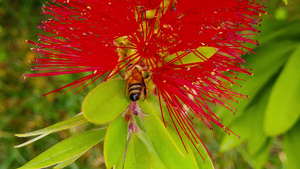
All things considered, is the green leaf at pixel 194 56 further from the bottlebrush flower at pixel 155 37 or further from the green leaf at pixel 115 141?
the green leaf at pixel 115 141

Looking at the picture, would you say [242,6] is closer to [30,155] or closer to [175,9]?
[175,9]

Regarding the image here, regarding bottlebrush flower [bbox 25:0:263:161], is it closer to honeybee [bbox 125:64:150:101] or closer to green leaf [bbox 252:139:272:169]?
honeybee [bbox 125:64:150:101]

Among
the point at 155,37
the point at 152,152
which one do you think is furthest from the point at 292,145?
the point at 155,37

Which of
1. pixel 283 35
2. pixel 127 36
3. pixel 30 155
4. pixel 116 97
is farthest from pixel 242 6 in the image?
pixel 30 155

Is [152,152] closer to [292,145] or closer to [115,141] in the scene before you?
[115,141]

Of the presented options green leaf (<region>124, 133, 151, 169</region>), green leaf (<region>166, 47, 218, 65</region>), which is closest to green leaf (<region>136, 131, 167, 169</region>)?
green leaf (<region>124, 133, 151, 169</region>)

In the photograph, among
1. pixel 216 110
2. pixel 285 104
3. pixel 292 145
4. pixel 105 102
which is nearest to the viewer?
pixel 105 102

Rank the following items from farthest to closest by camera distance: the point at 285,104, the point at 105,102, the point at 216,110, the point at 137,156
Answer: the point at 216,110, the point at 285,104, the point at 137,156, the point at 105,102
